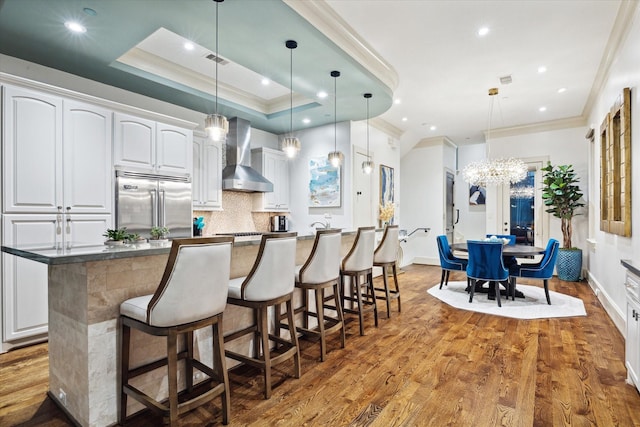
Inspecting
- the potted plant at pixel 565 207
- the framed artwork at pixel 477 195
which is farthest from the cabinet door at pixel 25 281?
the framed artwork at pixel 477 195

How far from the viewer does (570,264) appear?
19.3 feet

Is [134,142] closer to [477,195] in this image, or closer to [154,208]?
[154,208]

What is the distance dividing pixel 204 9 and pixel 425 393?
334 cm

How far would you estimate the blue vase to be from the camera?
231 inches

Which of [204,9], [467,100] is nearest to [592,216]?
[467,100]

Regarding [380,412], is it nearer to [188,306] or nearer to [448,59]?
[188,306]

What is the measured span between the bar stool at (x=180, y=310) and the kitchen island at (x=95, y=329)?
7 centimetres

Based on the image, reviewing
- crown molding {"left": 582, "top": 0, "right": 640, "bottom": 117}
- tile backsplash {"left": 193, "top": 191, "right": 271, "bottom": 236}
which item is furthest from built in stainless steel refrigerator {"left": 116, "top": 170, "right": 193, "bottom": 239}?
crown molding {"left": 582, "top": 0, "right": 640, "bottom": 117}

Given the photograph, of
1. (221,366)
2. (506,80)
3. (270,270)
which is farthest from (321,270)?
(506,80)

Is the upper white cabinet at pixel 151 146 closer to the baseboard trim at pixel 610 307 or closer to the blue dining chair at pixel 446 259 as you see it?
the blue dining chair at pixel 446 259

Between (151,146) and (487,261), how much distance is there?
14.8 feet

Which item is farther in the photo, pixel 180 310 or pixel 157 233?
pixel 157 233

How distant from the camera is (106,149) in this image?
352 cm

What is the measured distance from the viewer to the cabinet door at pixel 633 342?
2123 mm
